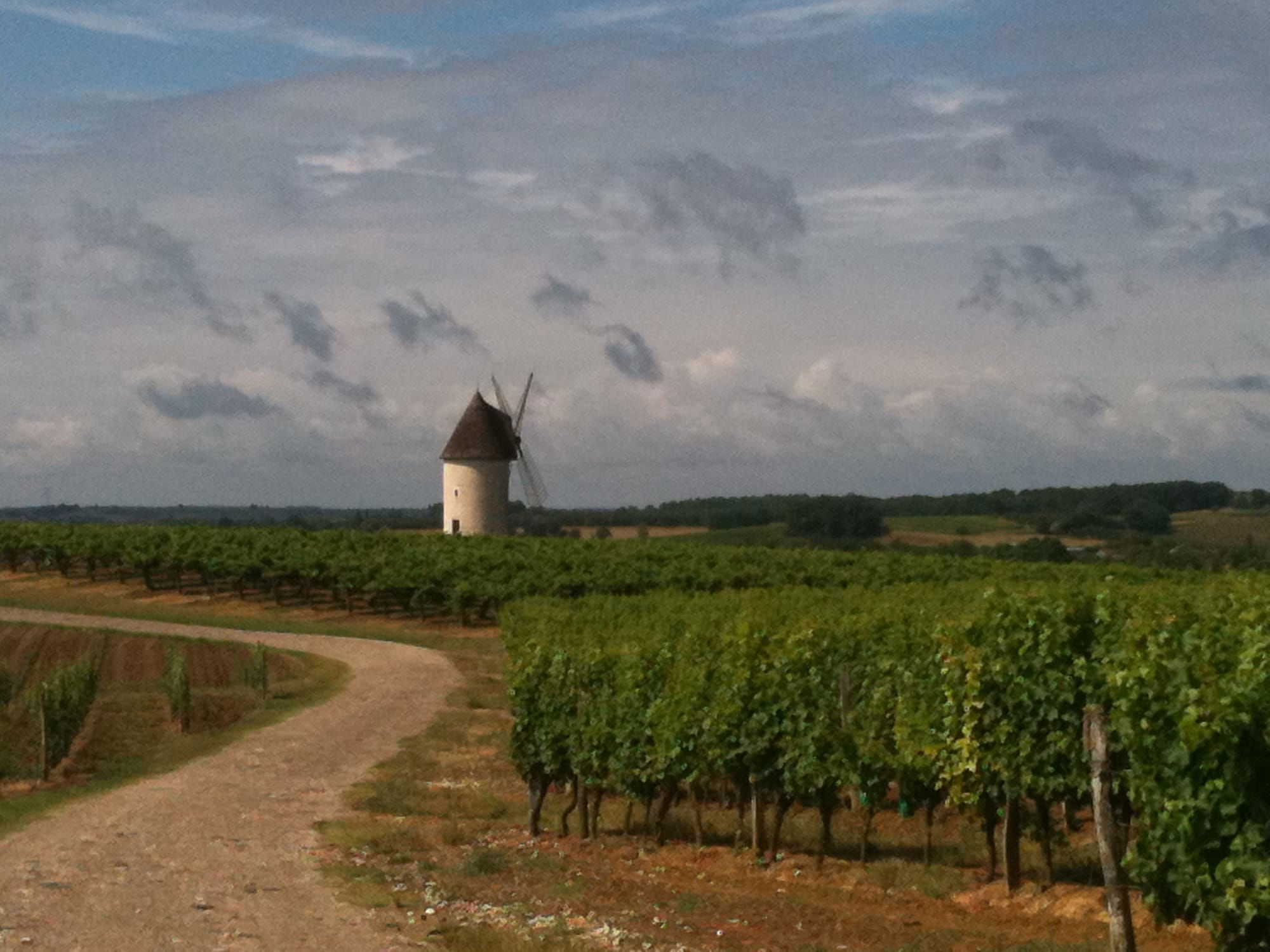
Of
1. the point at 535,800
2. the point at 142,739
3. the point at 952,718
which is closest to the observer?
the point at 952,718

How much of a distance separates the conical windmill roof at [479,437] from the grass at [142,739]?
36.4m

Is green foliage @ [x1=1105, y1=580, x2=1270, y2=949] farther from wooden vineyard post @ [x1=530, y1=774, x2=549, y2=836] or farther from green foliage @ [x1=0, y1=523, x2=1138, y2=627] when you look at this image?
green foliage @ [x1=0, y1=523, x2=1138, y2=627]

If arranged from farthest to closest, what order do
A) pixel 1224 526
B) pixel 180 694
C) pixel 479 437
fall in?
pixel 1224 526 → pixel 479 437 → pixel 180 694

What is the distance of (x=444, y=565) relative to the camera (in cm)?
6128

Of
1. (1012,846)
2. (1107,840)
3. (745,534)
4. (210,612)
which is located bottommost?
(210,612)

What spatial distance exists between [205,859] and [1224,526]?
313 feet

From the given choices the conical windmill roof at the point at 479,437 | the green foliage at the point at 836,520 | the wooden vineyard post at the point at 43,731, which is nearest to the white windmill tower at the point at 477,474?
the conical windmill roof at the point at 479,437

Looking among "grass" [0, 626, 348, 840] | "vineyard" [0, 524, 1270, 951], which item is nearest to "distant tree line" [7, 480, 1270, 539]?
"grass" [0, 626, 348, 840]

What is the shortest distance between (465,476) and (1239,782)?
7368cm

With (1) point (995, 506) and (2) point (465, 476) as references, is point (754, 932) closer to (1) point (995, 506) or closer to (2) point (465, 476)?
(2) point (465, 476)

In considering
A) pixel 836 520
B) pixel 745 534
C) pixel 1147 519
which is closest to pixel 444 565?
pixel 745 534

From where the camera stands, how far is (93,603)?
6612 cm

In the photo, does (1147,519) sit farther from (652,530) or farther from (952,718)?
(952,718)

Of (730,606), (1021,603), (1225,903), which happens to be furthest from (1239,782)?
(730,606)
